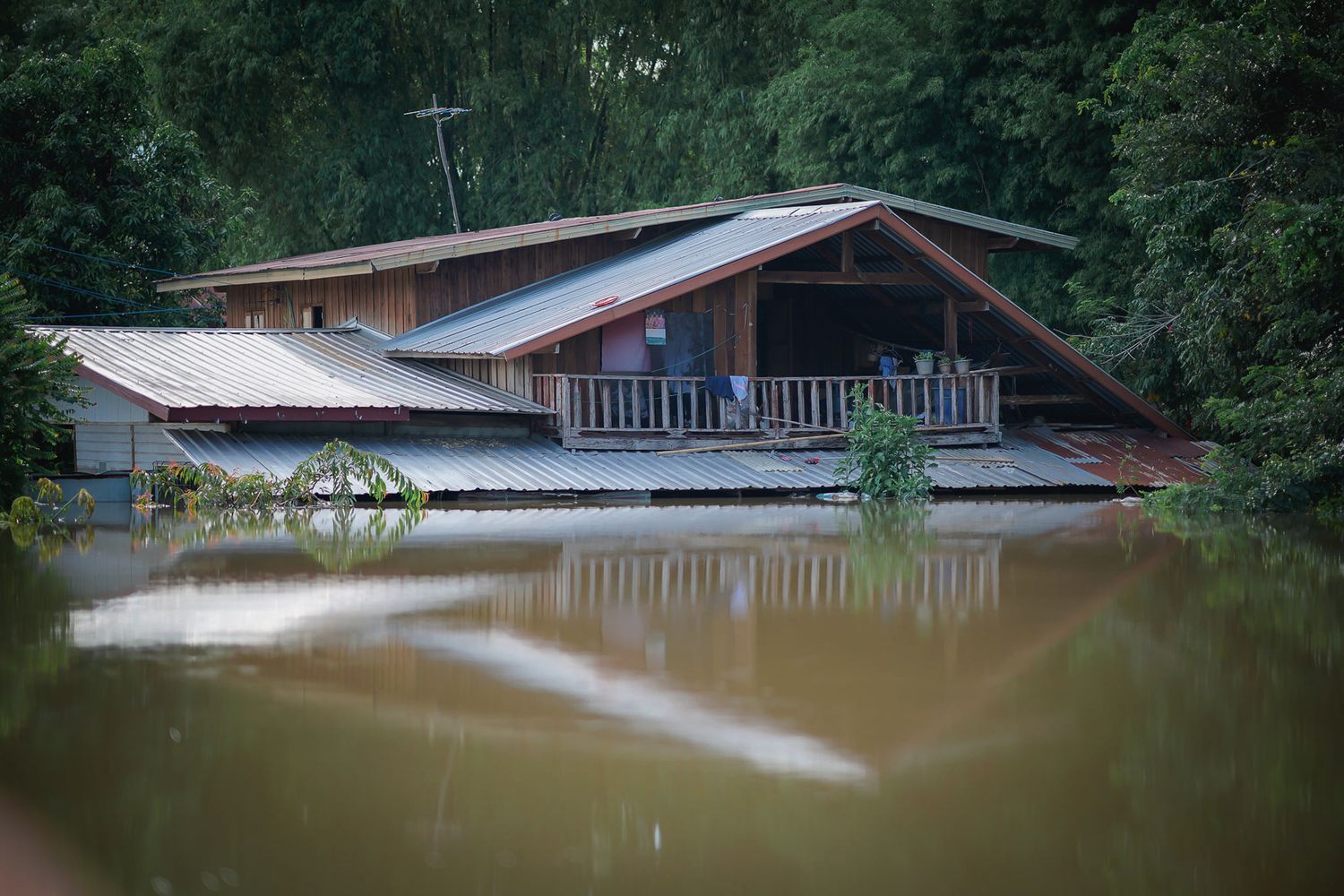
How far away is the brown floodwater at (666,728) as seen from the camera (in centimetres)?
497

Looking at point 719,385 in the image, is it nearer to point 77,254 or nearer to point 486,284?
point 486,284

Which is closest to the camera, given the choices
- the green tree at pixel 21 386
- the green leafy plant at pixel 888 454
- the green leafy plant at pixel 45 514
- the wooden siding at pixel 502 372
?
the green leafy plant at pixel 45 514

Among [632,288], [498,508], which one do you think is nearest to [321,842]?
[498,508]

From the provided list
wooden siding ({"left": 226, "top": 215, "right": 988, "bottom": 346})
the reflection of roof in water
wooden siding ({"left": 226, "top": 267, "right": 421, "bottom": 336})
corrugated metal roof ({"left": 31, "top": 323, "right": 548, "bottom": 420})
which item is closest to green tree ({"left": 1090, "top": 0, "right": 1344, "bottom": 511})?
the reflection of roof in water

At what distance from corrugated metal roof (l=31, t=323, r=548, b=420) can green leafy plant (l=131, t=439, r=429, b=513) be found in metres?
0.80

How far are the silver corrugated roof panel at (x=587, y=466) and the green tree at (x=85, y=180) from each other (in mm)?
9452

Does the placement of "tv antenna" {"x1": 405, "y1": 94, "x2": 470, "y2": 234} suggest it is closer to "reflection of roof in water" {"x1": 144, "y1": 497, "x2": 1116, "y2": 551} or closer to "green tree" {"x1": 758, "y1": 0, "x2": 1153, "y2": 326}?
"green tree" {"x1": 758, "y1": 0, "x2": 1153, "y2": 326}

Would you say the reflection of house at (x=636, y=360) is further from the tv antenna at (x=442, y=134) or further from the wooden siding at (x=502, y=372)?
the tv antenna at (x=442, y=134)

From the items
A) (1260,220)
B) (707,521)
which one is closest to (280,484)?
(707,521)

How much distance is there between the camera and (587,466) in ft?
65.6

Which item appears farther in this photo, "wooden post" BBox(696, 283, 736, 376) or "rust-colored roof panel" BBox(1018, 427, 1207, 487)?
"wooden post" BBox(696, 283, 736, 376)

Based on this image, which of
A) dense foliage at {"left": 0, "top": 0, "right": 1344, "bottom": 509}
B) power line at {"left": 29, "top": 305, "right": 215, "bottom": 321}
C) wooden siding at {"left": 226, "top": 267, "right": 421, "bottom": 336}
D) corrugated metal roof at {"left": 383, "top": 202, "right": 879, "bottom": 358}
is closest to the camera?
dense foliage at {"left": 0, "top": 0, "right": 1344, "bottom": 509}

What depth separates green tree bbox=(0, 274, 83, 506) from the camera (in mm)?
15703

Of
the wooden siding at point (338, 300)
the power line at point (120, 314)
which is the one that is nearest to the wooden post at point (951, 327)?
the wooden siding at point (338, 300)
